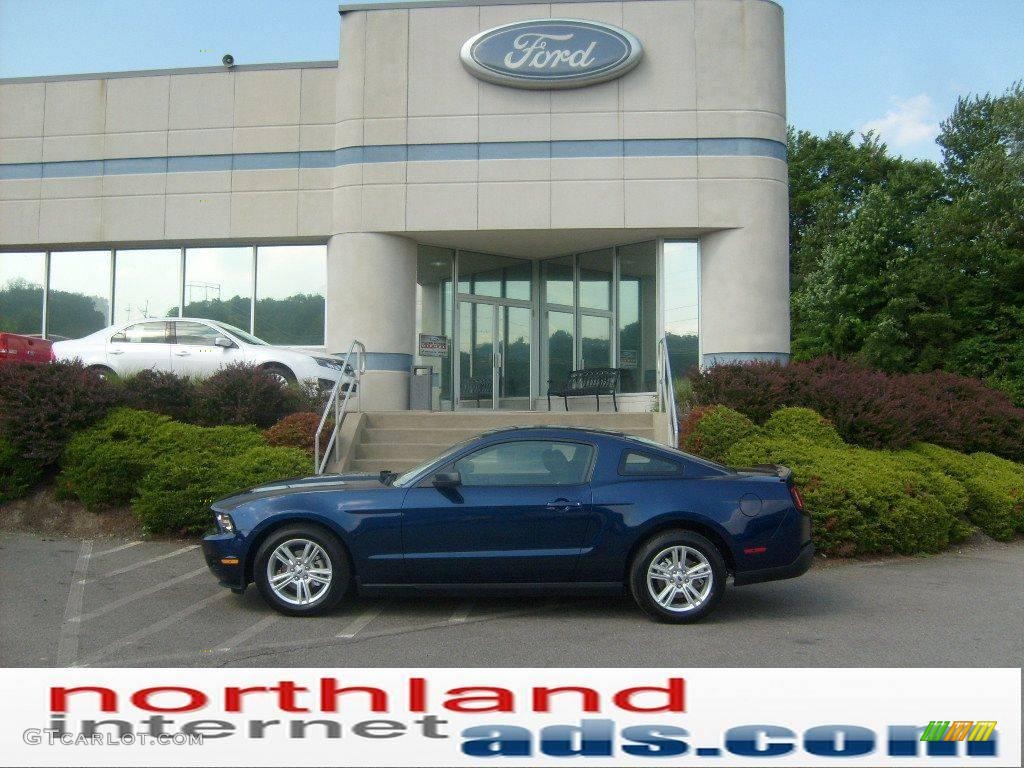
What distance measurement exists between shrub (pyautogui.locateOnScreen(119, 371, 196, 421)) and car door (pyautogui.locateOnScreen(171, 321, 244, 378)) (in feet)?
4.62

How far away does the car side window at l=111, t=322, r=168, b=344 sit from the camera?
583 inches

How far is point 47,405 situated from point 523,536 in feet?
25.1

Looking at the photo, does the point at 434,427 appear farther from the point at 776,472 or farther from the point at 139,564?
the point at 776,472

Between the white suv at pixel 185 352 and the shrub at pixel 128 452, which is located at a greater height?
the white suv at pixel 185 352

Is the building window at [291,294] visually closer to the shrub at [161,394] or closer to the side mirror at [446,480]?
the shrub at [161,394]

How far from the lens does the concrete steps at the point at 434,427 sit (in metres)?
12.9

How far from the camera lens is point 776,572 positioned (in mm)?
7199

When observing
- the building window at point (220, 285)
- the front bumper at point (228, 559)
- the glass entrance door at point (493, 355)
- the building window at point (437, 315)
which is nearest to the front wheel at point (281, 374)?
the building window at point (437, 315)

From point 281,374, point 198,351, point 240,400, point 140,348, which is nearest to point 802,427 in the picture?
point 240,400

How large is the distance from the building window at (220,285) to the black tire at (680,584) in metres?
13.1

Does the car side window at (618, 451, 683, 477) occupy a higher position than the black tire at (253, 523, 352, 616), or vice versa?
the car side window at (618, 451, 683, 477)

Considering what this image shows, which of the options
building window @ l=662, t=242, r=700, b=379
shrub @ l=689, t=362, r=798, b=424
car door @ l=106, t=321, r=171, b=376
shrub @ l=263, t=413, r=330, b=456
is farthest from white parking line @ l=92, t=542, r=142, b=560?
building window @ l=662, t=242, r=700, b=379

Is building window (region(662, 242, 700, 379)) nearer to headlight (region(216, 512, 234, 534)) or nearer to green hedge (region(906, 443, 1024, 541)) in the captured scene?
green hedge (region(906, 443, 1024, 541))

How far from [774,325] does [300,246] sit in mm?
8951
